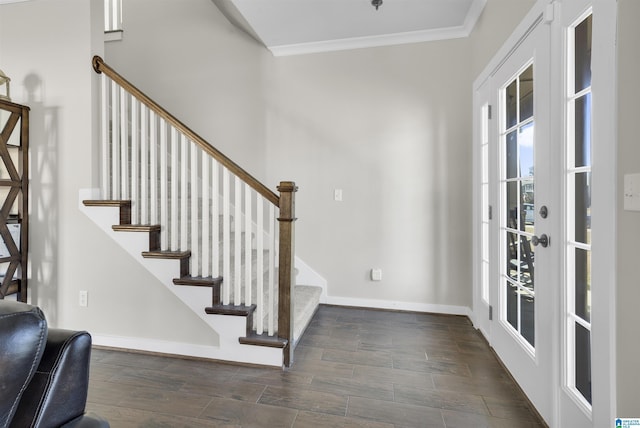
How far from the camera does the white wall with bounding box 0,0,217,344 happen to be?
2.21m

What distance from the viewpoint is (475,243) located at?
8.39 feet

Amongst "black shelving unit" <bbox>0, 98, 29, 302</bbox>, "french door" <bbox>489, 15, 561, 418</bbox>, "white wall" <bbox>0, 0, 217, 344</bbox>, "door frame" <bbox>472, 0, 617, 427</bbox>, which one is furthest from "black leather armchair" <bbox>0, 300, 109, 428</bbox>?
"black shelving unit" <bbox>0, 98, 29, 302</bbox>

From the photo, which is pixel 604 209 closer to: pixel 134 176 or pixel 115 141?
pixel 134 176

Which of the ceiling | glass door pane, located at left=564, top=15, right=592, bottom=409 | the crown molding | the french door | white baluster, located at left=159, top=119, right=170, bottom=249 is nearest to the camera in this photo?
glass door pane, located at left=564, top=15, right=592, bottom=409

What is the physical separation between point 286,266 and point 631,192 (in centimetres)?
162

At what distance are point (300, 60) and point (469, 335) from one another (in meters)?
3.06

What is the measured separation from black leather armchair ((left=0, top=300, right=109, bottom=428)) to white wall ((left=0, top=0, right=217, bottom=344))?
1484mm

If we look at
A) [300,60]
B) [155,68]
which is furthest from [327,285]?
[155,68]

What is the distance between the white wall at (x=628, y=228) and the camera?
90 centimetres

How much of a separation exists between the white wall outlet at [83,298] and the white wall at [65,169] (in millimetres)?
33

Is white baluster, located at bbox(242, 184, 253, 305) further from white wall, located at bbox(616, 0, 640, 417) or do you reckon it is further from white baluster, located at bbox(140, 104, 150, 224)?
white wall, located at bbox(616, 0, 640, 417)

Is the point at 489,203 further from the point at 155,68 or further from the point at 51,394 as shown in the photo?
the point at 155,68

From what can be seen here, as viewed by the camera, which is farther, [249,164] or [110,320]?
[249,164]

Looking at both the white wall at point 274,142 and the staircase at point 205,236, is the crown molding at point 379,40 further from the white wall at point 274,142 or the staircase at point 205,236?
the staircase at point 205,236
